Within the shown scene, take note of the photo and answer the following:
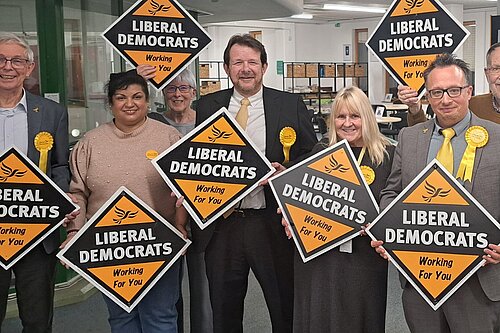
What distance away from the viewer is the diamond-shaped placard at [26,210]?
2.46m

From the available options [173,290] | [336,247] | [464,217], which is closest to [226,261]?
[173,290]

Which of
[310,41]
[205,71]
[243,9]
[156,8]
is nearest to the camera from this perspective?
[156,8]

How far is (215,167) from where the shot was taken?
2496 millimetres

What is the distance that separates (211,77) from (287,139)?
1214 centimetres

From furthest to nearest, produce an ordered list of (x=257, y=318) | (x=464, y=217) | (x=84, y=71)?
(x=84, y=71)
(x=257, y=318)
(x=464, y=217)

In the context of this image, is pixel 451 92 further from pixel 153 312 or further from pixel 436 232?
pixel 153 312

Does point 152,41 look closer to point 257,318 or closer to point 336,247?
point 336,247

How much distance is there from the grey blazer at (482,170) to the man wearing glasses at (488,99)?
0.40 m

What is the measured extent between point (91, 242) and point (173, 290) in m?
0.44

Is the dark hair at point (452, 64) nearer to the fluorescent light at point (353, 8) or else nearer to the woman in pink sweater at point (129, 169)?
the woman in pink sweater at point (129, 169)

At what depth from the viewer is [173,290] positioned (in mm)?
2641

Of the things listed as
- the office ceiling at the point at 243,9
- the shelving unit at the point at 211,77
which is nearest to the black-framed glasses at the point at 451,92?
the office ceiling at the point at 243,9

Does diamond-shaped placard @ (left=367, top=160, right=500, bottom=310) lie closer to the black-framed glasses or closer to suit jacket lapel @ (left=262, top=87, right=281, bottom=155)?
the black-framed glasses

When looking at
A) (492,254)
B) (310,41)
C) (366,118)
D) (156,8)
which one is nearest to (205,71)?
(310,41)
